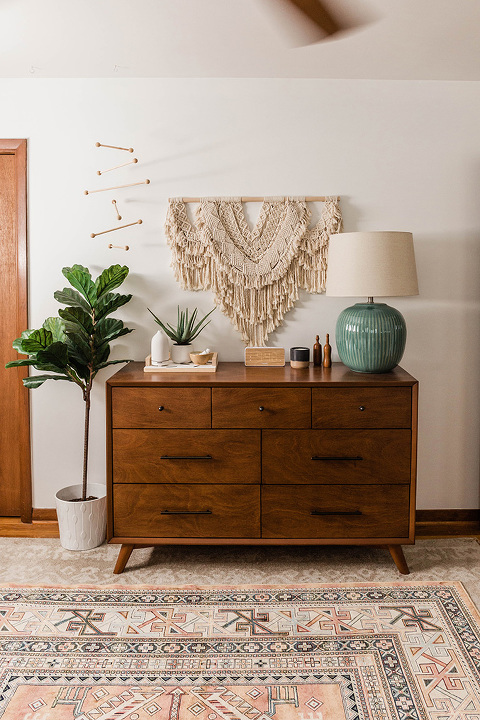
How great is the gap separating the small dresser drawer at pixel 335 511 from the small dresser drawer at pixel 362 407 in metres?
0.29

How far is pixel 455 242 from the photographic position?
3123mm

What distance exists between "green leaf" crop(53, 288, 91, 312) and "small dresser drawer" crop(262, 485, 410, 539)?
1.25 metres

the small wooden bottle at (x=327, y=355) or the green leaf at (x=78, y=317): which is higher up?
the green leaf at (x=78, y=317)

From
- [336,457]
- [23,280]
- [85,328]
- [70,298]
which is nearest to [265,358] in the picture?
[336,457]

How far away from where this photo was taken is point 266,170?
3.10 meters

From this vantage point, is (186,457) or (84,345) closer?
(186,457)

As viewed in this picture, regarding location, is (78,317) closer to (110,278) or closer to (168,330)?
(110,278)

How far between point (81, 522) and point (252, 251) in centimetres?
160

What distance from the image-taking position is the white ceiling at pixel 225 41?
226 cm

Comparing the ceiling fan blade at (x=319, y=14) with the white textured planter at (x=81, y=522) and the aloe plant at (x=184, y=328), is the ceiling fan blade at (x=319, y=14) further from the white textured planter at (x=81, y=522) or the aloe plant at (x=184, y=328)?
the white textured planter at (x=81, y=522)

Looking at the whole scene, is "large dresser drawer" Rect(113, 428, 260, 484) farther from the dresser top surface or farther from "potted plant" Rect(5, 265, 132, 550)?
"potted plant" Rect(5, 265, 132, 550)

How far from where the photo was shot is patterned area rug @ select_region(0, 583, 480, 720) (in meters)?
1.90

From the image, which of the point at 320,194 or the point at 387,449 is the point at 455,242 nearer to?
the point at 320,194

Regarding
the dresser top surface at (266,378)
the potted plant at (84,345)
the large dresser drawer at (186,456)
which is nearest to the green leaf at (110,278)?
the potted plant at (84,345)
